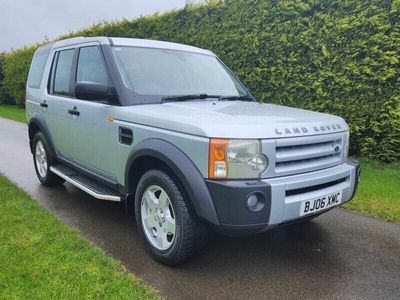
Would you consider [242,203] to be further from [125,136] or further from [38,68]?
[38,68]

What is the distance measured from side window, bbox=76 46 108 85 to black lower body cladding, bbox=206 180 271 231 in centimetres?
184

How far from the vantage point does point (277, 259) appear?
3.64 metres

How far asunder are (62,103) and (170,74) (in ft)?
5.12

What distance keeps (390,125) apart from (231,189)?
540cm

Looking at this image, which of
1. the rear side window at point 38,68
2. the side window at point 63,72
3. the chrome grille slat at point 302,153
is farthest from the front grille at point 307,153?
the rear side window at point 38,68

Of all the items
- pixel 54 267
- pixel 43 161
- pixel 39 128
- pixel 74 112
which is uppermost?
pixel 74 112

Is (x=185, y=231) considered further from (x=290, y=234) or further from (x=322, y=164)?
(x=290, y=234)

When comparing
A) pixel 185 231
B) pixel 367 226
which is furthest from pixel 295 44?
pixel 185 231

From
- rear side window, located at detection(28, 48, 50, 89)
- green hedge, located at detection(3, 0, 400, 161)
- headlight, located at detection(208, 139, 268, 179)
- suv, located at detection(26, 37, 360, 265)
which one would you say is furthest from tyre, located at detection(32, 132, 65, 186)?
green hedge, located at detection(3, 0, 400, 161)

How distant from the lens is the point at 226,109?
3615 mm

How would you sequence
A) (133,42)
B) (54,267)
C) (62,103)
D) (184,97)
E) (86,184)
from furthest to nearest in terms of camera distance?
(62,103)
(86,184)
(133,42)
(184,97)
(54,267)

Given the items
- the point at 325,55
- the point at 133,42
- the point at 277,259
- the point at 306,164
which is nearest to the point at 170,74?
the point at 133,42

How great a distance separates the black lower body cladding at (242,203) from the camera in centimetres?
283

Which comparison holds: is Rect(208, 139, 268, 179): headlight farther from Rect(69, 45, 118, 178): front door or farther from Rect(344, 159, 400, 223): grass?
Rect(344, 159, 400, 223): grass
